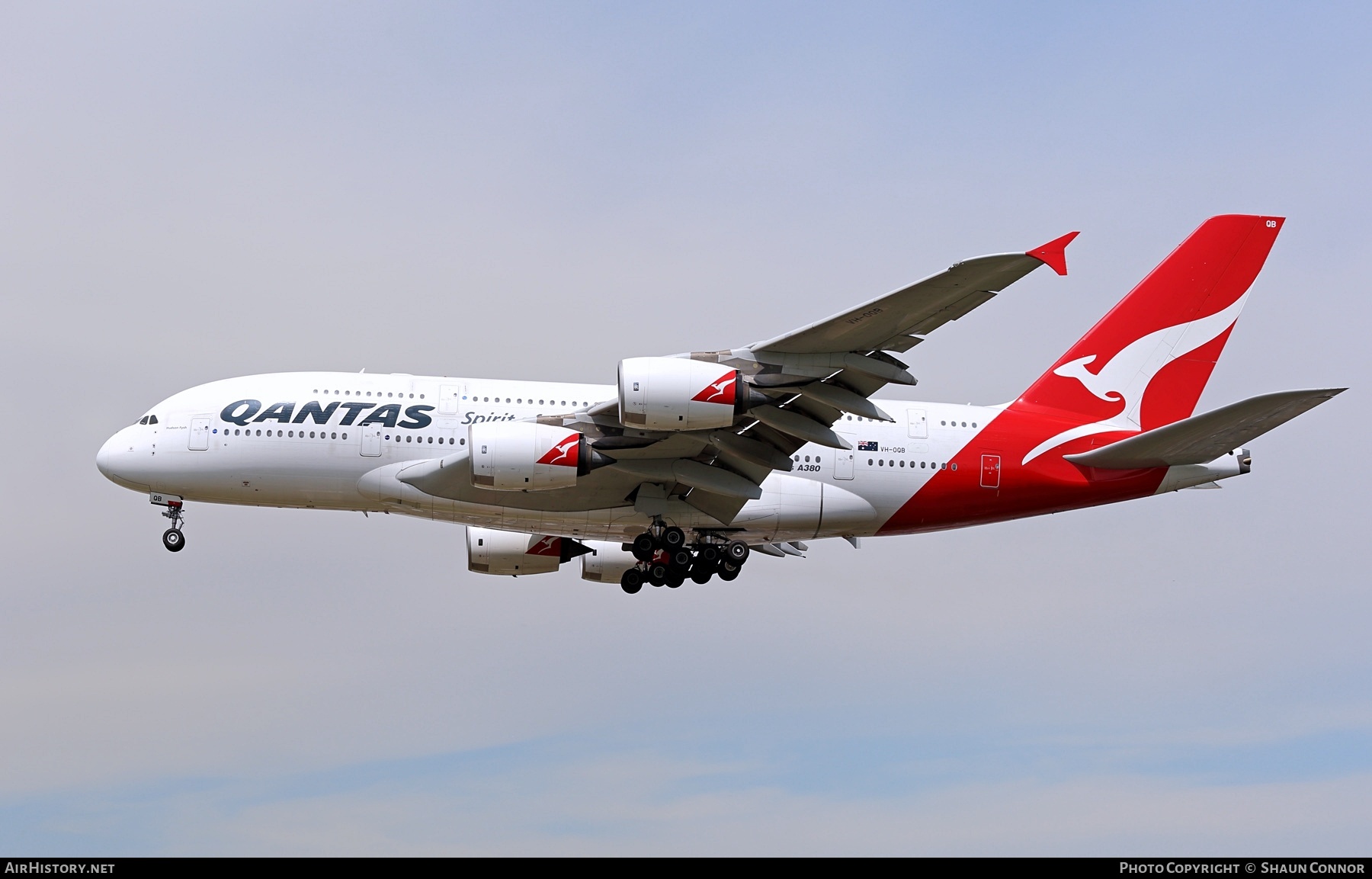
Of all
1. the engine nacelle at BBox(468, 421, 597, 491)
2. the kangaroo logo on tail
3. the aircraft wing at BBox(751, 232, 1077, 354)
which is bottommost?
the engine nacelle at BBox(468, 421, 597, 491)

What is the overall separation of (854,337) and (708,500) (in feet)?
19.5

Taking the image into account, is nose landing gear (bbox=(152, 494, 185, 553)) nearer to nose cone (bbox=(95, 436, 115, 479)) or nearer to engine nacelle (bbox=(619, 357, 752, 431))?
nose cone (bbox=(95, 436, 115, 479))

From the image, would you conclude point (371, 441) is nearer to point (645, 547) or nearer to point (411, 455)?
point (411, 455)

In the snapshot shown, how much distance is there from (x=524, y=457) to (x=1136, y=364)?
14.3 metres

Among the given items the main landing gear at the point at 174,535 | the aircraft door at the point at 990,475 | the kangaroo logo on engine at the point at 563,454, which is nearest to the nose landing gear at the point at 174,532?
the main landing gear at the point at 174,535

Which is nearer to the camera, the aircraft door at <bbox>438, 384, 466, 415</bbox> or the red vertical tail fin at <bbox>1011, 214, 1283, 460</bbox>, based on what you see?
the aircraft door at <bbox>438, 384, 466, 415</bbox>

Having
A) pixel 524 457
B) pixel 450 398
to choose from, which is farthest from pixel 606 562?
pixel 524 457

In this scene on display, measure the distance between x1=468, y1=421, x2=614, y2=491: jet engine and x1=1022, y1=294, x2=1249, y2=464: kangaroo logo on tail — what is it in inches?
451

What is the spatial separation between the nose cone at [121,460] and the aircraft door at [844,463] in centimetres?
1400

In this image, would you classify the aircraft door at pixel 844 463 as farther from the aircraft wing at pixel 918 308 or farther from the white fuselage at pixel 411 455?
the aircraft wing at pixel 918 308

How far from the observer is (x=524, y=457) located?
25.7 metres

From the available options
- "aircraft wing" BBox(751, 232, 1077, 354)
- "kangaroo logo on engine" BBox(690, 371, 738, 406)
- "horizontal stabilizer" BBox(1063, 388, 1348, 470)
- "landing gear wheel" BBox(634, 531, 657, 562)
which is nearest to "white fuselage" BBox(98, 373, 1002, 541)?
"landing gear wheel" BBox(634, 531, 657, 562)

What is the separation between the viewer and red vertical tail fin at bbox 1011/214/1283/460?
101 ft
